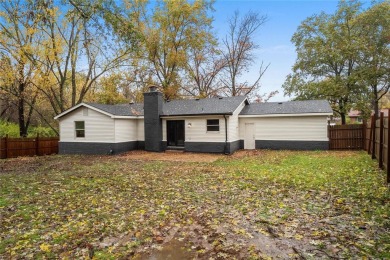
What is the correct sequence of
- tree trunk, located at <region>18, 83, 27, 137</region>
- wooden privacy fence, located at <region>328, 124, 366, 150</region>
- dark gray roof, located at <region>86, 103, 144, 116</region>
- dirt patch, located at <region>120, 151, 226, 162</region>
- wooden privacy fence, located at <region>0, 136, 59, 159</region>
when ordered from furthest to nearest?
tree trunk, located at <region>18, 83, 27, 137</region> → dark gray roof, located at <region>86, 103, 144, 116</region> → wooden privacy fence, located at <region>328, 124, 366, 150</region> → wooden privacy fence, located at <region>0, 136, 59, 159</region> → dirt patch, located at <region>120, 151, 226, 162</region>

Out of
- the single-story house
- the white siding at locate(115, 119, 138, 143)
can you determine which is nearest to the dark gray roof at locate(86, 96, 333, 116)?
the single-story house

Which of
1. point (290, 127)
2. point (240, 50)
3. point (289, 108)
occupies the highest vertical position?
point (240, 50)

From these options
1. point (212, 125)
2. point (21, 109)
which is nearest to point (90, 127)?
point (212, 125)

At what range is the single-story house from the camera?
54.2 ft

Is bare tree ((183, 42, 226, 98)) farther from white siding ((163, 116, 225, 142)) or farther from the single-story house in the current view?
white siding ((163, 116, 225, 142))

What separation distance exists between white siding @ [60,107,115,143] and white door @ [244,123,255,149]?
9560 mm

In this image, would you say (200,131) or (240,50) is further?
(240,50)

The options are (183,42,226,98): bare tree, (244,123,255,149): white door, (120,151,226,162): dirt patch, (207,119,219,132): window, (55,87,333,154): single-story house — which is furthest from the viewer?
(183,42,226,98): bare tree

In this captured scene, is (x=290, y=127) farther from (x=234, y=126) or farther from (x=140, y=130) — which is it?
(x=140, y=130)

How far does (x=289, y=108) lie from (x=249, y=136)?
344cm

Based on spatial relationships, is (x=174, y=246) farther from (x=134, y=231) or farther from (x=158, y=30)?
(x=158, y=30)

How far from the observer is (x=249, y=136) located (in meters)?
18.2

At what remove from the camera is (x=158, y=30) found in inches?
1047

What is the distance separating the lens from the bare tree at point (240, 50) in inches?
1152
